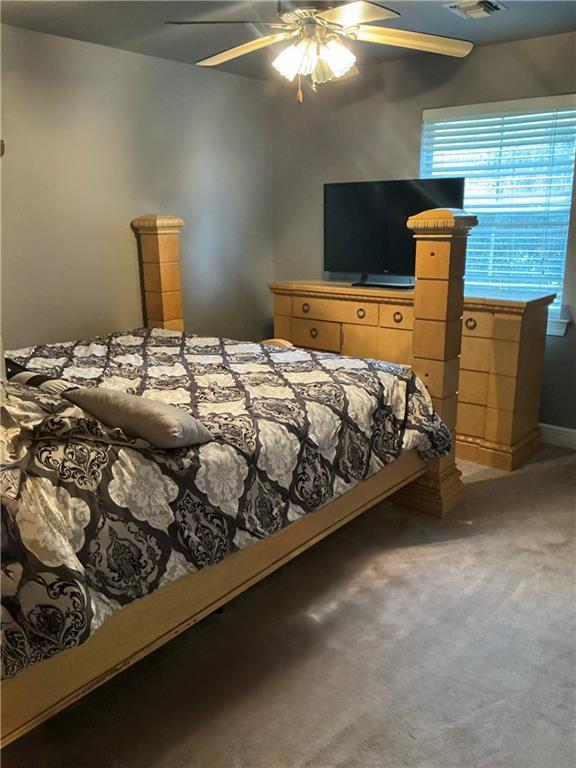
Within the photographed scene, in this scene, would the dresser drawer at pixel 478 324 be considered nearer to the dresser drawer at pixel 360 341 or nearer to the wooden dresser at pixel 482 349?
the wooden dresser at pixel 482 349

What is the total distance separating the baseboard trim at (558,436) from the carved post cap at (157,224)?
8.42 ft

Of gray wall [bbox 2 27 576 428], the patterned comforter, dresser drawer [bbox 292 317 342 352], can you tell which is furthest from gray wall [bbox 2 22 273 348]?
the patterned comforter

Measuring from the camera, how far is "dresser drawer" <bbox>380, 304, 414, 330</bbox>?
370 cm

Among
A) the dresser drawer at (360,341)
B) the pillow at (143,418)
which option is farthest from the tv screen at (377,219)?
the pillow at (143,418)

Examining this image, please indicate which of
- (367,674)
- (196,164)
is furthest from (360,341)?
(367,674)

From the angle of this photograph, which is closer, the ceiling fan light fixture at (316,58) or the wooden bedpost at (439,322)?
the ceiling fan light fixture at (316,58)

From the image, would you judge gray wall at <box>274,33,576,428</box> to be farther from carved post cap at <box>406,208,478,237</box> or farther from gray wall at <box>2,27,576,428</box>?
carved post cap at <box>406,208,478,237</box>

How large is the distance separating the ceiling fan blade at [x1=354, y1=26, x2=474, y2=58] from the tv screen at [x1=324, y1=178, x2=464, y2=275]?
48.8 inches

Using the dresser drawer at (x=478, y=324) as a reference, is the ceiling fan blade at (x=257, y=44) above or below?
above

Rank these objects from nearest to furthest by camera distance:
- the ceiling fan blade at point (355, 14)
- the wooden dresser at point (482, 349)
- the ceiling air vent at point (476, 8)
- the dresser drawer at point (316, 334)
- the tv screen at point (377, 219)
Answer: the ceiling fan blade at point (355, 14)
the ceiling air vent at point (476, 8)
the wooden dresser at point (482, 349)
the tv screen at point (377, 219)
the dresser drawer at point (316, 334)

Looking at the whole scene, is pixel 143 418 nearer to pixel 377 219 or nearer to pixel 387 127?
pixel 377 219

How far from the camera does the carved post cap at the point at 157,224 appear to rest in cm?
385

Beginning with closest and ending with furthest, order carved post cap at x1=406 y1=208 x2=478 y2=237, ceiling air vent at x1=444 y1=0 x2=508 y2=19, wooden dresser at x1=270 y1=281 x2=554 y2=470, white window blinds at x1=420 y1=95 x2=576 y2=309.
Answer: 1. carved post cap at x1=406 y1=208 x2=478 y2=237
2. ceiling air vent at x1=444 y1=0 x2=508 y2=19
3. wooden dresser at x1=270 y1=281 x2=554 y2=470
4. white window blinds at x1=420 y1=95 x2=576 y2=309

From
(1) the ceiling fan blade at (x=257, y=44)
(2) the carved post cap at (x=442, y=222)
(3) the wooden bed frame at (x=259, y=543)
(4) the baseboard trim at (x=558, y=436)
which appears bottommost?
(4) the baseboard trim at (x=558, y=436)
